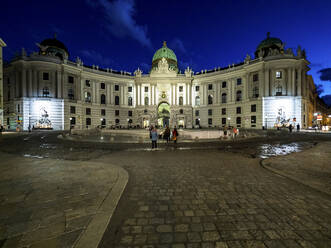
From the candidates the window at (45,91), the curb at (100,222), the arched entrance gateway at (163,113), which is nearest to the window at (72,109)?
the window at (45,91)

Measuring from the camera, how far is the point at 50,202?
3.45 meters

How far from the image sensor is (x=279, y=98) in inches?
1529

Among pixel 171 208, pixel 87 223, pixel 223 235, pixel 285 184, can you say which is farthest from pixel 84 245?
pixel 285 184

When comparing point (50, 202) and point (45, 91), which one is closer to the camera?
point (50, 202)

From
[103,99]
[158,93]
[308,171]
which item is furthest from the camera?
[158,93]

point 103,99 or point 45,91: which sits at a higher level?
point 45,91

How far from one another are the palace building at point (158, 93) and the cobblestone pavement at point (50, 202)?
4023 centimetres

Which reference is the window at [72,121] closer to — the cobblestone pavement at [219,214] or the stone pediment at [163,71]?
the stone pediment at [163,71]

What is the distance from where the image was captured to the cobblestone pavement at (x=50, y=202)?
93.9 inches

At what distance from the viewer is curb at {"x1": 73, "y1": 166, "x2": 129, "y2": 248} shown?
2.27m

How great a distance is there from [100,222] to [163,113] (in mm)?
53119

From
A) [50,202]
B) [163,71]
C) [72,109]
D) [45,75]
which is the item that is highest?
[163,71]

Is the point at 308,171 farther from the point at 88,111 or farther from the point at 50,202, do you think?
the point at 88,111

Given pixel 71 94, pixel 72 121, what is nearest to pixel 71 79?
pixel 71 94
